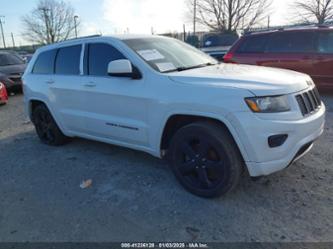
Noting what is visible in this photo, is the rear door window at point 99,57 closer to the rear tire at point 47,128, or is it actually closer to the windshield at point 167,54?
the windshield at point 167,54

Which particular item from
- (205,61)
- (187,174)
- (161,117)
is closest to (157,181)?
(187,174)

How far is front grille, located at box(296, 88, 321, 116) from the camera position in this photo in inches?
115

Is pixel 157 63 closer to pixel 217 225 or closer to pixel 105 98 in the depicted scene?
pixel 105 98

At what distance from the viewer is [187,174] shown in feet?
10.8

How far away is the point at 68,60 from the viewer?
14.9ft

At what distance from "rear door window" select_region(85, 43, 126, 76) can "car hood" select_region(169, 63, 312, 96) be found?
3.22 ft

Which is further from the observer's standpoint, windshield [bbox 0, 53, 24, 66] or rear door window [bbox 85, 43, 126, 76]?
windshield [bbox 0, 53, 24, 66]

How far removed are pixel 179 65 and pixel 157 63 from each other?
1.02 ft

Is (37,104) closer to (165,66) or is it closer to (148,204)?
(165,66)

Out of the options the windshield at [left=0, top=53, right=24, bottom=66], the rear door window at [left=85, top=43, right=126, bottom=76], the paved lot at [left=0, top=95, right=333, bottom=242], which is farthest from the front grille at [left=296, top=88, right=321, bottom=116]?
the windshield at [left=0, top=53, right=24, bottom=66]

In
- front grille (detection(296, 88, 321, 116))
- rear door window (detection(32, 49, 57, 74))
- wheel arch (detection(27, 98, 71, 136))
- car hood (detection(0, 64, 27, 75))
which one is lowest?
car hood (detection(0, 64, 27, 75))

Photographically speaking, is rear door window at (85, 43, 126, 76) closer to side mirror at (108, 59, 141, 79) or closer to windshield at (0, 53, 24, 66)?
side mirror at (108, 59, 141, 79)

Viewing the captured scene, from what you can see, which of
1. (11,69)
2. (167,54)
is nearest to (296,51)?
(167,54)

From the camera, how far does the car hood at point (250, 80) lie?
2.75 m
